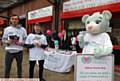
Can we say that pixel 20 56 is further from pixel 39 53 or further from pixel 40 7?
pixel 40 7

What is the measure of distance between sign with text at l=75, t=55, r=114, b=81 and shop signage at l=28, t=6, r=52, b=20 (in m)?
12.8

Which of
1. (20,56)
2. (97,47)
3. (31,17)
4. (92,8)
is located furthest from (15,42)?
(31,17)

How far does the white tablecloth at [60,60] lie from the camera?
35.0 ft

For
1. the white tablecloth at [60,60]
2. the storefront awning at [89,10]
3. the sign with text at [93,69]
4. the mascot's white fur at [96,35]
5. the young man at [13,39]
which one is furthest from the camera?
the storefront awning at [89,10]

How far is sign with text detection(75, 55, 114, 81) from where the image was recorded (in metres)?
5.45

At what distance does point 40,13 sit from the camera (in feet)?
66.6

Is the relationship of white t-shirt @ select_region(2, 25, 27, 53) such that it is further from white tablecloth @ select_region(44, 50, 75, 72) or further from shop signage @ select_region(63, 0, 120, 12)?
shop signage @ select_region(63, 0, 120, 12)

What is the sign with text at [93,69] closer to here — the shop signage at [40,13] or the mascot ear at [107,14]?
the mascot ear at [107,14]

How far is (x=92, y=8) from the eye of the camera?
505 inches

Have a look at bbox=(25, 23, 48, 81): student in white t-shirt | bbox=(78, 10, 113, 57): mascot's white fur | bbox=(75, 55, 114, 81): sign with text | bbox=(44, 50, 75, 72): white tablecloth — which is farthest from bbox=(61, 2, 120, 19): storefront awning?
bbox=(75, 55, 114, 81): sign with text

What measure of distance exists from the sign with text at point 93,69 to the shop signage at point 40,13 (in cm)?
1279

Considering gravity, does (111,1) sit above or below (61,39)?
above

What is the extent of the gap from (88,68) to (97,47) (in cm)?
60

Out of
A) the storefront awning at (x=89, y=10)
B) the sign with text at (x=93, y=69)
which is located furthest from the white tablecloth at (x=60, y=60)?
the sign with text at (x=93, y=69)
